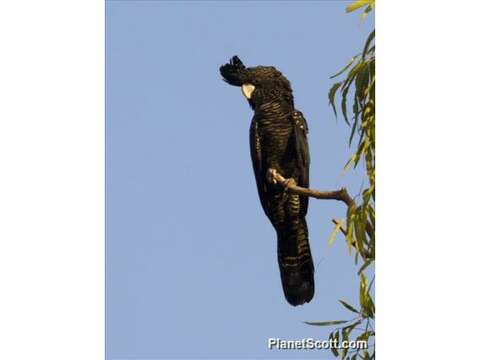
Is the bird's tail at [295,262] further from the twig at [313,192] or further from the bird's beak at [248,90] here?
the bird's beak at [248,90]

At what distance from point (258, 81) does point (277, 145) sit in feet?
0.81

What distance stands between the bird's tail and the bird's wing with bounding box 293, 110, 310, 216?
8cm

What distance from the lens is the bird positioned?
281 centimetres

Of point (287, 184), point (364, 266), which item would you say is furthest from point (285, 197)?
point (364, 266)

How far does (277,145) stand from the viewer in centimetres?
291

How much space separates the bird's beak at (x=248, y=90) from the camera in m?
2.88

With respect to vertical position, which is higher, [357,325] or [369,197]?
[369,197]

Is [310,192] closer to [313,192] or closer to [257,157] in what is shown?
[313,192]

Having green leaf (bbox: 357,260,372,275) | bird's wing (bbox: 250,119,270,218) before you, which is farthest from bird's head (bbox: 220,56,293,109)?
green leaf (bbox: 357,260,372,275)

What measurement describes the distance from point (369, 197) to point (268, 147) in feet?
1.43
